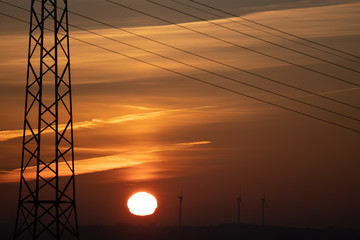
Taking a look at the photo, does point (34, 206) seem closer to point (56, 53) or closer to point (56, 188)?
point (56, 188)

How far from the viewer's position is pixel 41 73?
5103 centimetres

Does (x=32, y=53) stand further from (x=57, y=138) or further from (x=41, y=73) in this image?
(x=57, y=138)

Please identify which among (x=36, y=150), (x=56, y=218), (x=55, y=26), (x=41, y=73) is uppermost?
(x=55, y=26)

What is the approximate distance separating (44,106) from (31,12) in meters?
6.33

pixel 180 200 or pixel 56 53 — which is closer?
pixel 56 53

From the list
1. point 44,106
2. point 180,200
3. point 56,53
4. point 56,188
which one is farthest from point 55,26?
point 180,200

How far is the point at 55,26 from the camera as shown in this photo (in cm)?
5159

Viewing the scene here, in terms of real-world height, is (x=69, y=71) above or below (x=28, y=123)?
above

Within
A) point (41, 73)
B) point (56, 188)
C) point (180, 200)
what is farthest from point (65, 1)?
point (180, 200)

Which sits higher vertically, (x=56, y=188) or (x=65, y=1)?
(x=65, y=1)

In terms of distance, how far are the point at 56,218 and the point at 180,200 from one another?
120 metres

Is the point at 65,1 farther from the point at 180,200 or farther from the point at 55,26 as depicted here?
the point at 180,200

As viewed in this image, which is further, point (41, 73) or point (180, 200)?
point (180, 200)

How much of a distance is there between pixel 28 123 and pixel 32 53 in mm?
4656
